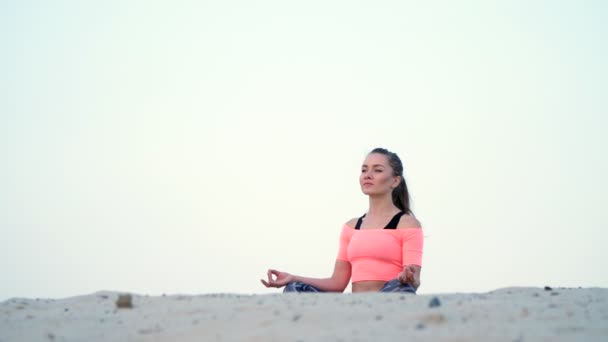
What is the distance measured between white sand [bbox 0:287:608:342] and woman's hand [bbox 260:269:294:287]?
1459 millimetres

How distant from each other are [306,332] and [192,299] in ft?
6.09

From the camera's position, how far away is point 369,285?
8320 mm

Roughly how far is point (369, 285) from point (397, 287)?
1.65 feet

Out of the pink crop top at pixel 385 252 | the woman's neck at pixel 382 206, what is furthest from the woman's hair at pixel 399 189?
the pink crop top at pixel 385 252

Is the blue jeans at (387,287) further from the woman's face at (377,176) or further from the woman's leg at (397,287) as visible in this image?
the woman's face at (377,176)

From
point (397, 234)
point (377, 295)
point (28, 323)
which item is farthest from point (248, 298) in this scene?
point (397, 234)

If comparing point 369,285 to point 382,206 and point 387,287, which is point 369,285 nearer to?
point 387,287

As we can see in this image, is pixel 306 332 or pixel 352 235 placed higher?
pixel 352 235

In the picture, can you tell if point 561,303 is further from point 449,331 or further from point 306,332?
point 306,332

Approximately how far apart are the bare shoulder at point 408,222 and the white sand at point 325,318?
1539 millimetres

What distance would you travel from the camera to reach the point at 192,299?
6.78 m

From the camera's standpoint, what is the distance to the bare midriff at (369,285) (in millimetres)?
8266

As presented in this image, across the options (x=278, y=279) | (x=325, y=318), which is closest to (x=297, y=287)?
(x=278, y=279)

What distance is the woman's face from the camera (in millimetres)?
8789
